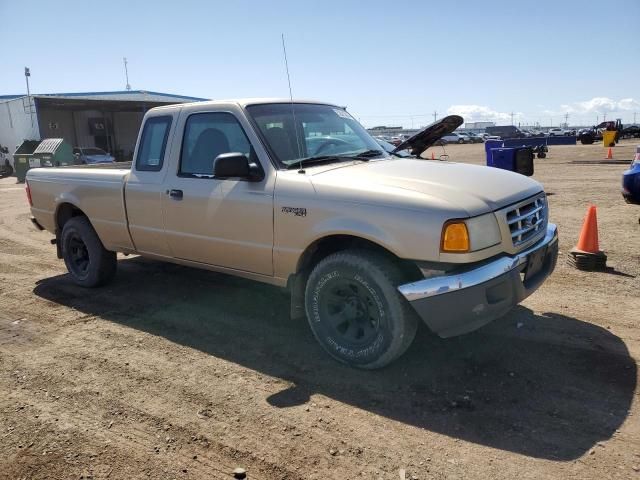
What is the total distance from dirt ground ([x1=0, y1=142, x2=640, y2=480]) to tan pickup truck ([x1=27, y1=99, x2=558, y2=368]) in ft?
1.52

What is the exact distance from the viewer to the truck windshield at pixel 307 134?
4242 mm

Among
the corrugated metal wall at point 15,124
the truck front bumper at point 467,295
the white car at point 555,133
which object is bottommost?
the truck front bumper at point 467,295

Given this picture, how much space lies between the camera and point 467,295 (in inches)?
127

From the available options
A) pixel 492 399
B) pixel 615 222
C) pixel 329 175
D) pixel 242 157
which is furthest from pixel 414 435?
pixel 615 222

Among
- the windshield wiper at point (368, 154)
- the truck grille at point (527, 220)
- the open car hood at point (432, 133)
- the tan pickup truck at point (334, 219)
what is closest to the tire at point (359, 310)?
the tan pickup truck at point (334, 219)

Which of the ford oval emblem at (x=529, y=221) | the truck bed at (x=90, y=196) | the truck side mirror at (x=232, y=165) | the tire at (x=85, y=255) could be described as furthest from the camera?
the tire at (x=85, y=255)

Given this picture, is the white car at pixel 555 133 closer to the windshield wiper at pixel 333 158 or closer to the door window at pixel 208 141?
the windshield wiper at pixel 333 158

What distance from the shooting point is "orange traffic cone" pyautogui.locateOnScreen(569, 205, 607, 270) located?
583 cm

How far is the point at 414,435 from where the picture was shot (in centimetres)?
298

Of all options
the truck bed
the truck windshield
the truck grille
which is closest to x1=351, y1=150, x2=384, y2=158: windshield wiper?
the truck windshield

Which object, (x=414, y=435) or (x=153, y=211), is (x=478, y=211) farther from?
(x=153, y=211)

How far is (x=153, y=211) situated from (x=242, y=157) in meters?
1.47

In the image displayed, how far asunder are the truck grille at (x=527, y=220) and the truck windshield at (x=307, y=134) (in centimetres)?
141

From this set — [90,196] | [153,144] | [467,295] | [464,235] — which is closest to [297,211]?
[464,235]
